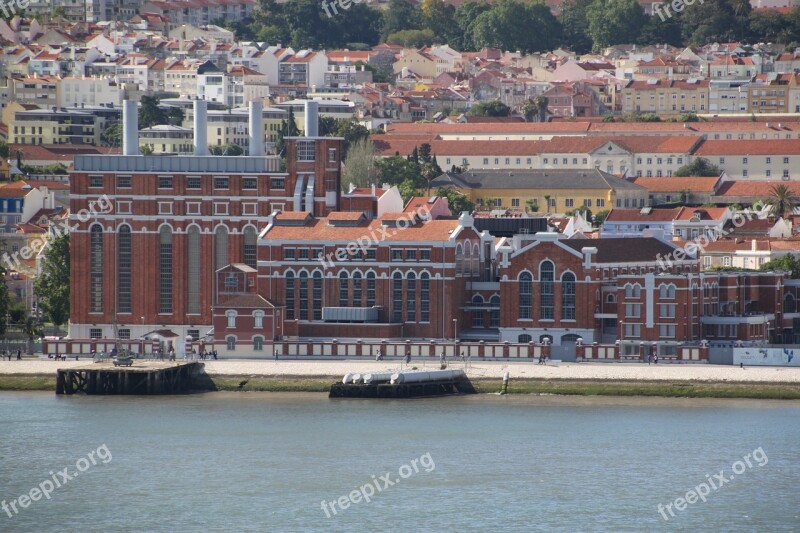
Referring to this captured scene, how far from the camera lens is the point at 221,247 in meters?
89.5

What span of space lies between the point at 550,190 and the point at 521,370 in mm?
65465

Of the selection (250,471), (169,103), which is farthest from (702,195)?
(250,471)

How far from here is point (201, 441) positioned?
6912 centimetres

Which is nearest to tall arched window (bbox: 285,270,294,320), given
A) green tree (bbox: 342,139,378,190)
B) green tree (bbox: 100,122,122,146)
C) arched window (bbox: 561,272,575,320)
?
arched window (bbox: 561,272,575,320)

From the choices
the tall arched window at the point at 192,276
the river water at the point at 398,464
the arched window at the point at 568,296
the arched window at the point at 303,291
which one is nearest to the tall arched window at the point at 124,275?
the tall arched window at the point at 192,276

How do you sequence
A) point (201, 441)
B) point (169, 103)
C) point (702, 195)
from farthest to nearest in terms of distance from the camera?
point (169, 103)
point (702, 195)
point (201, 441)

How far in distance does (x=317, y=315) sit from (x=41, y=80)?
101741 mm

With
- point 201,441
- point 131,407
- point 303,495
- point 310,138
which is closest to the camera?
point 303,495

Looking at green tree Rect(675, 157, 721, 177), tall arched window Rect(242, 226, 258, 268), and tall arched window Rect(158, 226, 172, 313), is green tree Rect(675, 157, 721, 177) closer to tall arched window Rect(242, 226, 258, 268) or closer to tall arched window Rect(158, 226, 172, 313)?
tall arched window Rect(242, 226, 258, 268)

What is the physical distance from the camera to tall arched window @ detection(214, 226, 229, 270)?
89312 mm

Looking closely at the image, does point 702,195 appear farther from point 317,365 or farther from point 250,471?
point 250,471

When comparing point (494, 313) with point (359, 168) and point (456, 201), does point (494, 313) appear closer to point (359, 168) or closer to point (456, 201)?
point (456, 201)

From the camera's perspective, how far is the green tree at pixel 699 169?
157 m

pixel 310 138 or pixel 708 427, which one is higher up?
pixel 310 138
